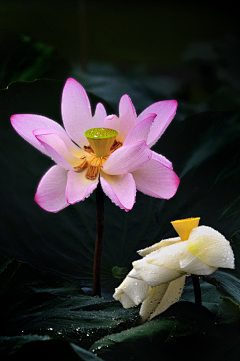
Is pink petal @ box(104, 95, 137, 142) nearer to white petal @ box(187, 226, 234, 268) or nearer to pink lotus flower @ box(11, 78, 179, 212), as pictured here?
pink lotus flower @ box(11, 78, 179, 212)

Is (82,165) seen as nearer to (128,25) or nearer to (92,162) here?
(92,162)

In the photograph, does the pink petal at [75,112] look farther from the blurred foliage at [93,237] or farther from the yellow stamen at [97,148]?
the blurred foliage at [93,237]

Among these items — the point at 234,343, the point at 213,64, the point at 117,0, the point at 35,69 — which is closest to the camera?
the point at 234,343

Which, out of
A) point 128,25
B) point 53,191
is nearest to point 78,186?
point 53,191

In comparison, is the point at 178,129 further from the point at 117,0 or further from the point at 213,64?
the point at 117,0

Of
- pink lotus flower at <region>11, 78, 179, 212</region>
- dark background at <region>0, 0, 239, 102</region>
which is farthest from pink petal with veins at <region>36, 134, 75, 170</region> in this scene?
dark background at <region>0, 0, 239, 102</region>

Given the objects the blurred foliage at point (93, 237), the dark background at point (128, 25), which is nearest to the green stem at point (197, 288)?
the blurred foliage at point (93, 237)

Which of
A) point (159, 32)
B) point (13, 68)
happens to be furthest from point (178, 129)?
point (159, 32)
